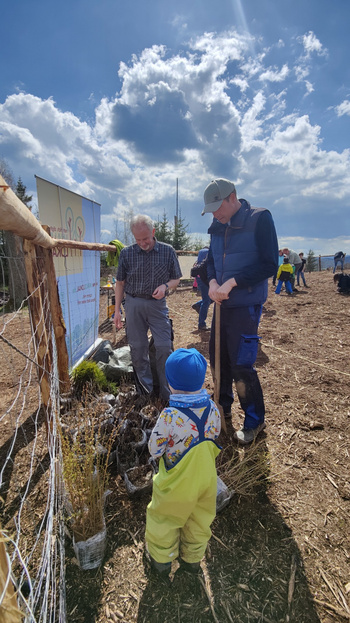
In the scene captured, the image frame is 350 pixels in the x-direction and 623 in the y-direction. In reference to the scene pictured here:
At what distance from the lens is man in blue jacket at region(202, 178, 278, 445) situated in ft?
7.14

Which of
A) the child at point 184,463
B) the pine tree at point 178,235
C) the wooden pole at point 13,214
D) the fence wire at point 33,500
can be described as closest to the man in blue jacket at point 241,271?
the child at point 184,463

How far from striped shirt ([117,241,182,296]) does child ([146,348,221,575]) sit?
154cm

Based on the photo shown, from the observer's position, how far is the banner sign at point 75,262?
3.35 m

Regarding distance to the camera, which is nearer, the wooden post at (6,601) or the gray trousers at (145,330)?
the wooden post at (6,601)

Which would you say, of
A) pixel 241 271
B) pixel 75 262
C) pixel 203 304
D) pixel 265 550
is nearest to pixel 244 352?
pixel 241 271

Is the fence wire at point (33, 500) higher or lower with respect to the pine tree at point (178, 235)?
lower

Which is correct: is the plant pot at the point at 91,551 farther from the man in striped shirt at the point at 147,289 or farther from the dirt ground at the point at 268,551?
the man in striped shirt at the point at 147,289

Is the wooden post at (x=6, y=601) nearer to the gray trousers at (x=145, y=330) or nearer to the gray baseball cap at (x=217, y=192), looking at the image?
the gray baseball cap at (x=217, y=192)

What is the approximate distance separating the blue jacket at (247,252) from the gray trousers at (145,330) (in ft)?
2.70

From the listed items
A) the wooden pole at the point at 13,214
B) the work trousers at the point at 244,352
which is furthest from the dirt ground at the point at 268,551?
the wooden pole at the point at 13,214

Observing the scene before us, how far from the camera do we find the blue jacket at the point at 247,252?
7.09 feet

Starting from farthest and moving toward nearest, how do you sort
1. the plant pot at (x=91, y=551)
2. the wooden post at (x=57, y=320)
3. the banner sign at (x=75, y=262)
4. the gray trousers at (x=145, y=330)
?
the banner sign at (x=75, y=262) → the gray trousers at (x=145, y=330) → the wooden post at (x=57, y=320) → the plant pot at (x=91, y=551)

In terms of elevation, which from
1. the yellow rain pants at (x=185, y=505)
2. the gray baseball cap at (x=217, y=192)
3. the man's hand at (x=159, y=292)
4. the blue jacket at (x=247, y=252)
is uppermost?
the gray baseball cap at (x=217, y=192)

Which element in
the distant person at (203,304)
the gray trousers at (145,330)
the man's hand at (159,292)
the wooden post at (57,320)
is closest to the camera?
the wooden post at (57,320)
